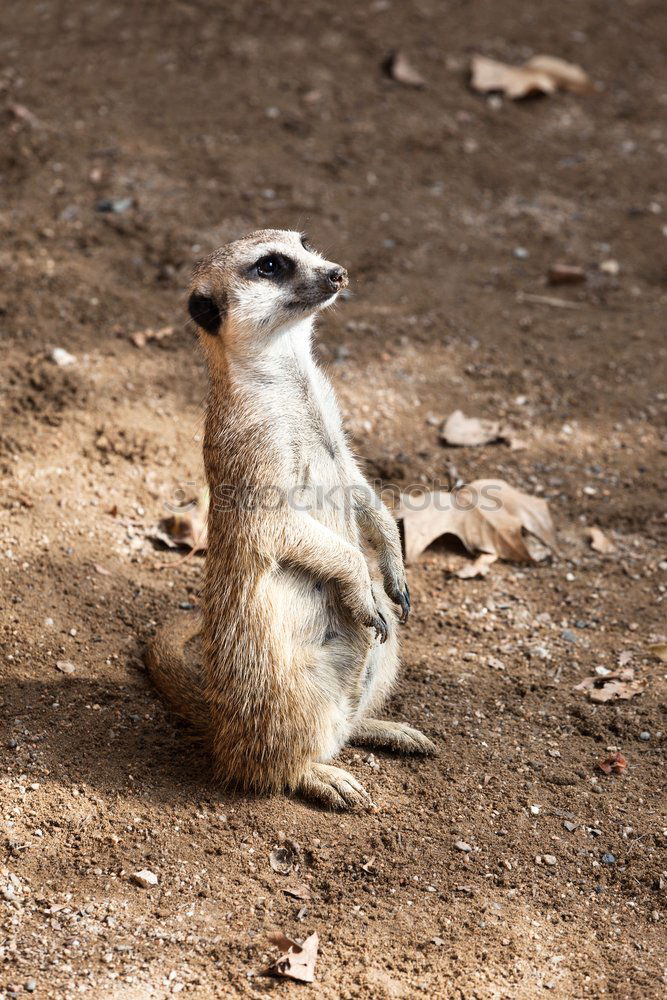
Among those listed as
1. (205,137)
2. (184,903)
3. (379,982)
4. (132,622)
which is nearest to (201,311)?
(132,622)

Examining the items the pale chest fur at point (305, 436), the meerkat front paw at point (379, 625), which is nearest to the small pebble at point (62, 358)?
the pale chest fur at point (305, 436)

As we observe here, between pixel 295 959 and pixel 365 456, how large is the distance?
6.99 ft

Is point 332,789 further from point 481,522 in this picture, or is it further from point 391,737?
point 481,522

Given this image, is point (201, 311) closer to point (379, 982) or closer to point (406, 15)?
point (379, 982)

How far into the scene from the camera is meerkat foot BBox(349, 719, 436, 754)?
9.64 feet

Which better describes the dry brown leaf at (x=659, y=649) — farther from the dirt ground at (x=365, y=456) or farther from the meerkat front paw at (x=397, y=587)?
the meerkat front paw at (x=397, y=587)

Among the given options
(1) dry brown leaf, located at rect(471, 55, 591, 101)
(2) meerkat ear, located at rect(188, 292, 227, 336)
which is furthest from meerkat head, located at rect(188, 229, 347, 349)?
(1) dry brown leaf, located at rect(471, 55, 591, 101)

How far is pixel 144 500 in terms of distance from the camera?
3.79 metres

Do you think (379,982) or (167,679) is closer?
(379,982)

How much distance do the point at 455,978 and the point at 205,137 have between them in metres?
4.58

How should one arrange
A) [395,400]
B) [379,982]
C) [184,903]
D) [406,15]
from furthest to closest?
[406,15]
[395,400]
[184,903]
[379,982]

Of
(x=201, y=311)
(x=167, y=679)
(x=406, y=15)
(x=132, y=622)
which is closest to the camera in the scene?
(x=201, y=311)

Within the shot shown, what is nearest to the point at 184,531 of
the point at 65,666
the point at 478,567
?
the point at 65,666

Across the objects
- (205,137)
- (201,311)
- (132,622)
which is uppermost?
(201,311)
